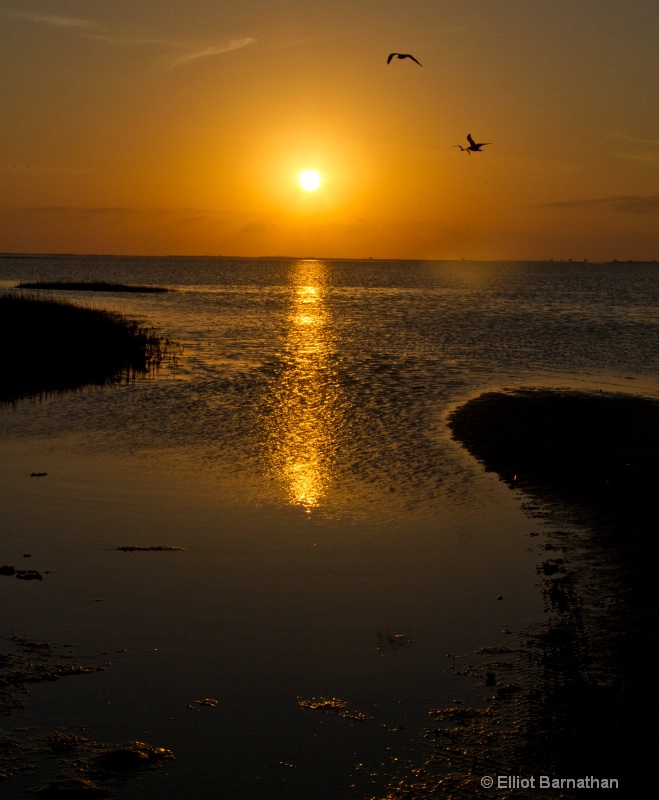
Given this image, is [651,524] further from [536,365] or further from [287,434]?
[536,365]

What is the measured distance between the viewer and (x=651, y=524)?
13.8m

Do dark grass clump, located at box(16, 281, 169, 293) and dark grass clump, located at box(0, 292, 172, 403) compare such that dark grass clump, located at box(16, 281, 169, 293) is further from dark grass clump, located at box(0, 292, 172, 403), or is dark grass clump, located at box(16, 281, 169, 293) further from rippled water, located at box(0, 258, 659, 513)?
dark grass clump, located at box(0, 292, 172, 403)

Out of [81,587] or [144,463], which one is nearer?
[81,587]

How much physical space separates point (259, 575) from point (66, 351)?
90.0ft

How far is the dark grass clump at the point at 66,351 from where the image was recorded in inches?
1212

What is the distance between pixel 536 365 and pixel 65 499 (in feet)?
94.6

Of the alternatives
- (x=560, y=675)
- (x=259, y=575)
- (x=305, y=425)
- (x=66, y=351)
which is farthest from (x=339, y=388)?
(x=560, y=675)

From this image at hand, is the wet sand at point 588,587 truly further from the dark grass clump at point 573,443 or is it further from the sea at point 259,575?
the sea at point 259,575

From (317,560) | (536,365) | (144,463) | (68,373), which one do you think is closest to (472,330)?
(536,365)

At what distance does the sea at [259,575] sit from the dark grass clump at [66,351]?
2958 millimetres

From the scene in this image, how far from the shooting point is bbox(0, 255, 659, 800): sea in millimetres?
7590

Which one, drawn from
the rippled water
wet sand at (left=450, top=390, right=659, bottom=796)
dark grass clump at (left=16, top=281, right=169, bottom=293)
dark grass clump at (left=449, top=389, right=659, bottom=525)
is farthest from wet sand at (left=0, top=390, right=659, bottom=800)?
dark grass clump at (left=16, top=281, right=169, bottom=293)

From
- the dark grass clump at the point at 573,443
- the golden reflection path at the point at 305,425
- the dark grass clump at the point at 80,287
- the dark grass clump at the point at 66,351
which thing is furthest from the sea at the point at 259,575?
the dark grass clump at the point at 80,287

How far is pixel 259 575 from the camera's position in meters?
11.7
